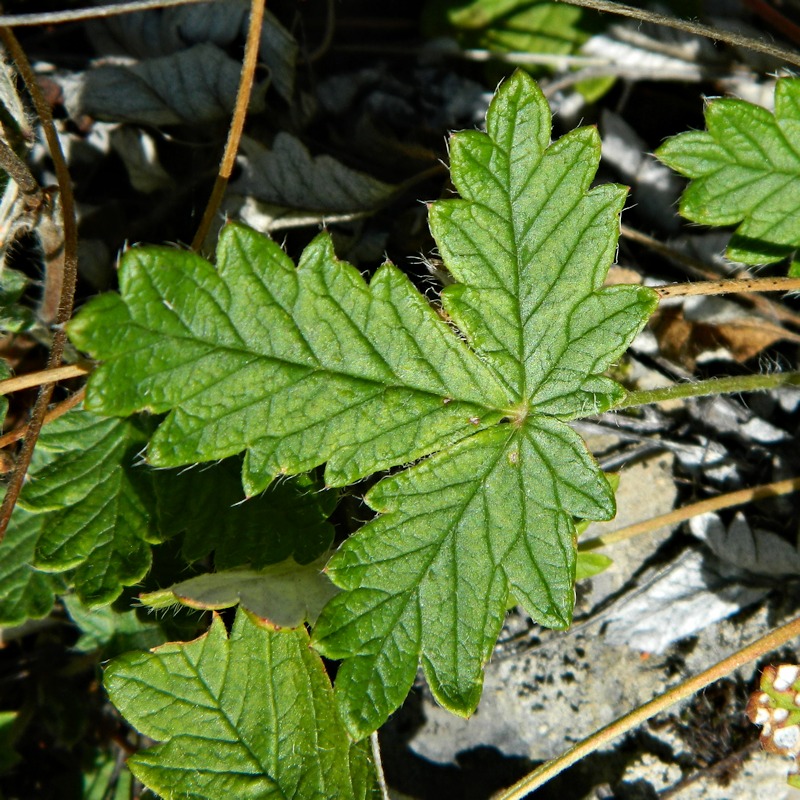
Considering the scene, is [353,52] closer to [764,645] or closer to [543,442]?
[543,442]

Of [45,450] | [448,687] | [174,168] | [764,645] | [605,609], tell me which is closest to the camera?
[448,687]

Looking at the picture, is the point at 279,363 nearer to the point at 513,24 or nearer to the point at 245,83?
the point at 245,83

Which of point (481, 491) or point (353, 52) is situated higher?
point (353, 52)

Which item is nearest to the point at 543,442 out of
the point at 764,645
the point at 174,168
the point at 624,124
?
the point at 764,645

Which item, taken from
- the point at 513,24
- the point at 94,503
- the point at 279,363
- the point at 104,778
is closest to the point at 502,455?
the point at 279,363

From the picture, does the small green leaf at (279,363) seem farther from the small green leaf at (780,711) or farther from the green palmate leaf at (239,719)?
the small green leaf at (780,711)

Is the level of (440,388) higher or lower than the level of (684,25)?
lower

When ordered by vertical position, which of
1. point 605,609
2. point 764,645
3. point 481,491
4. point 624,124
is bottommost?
point 605,609
